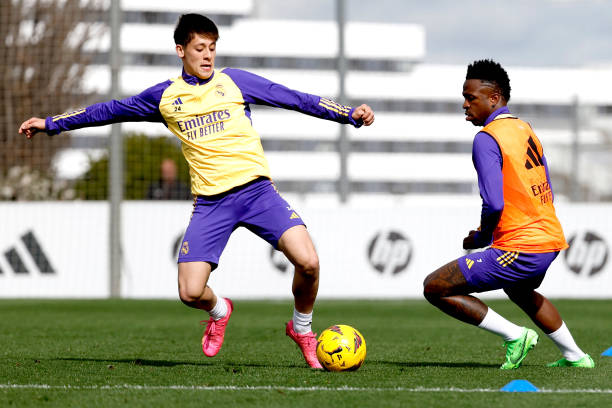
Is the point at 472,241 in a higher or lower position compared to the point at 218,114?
lower

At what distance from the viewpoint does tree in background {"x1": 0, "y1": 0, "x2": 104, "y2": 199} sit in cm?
1585

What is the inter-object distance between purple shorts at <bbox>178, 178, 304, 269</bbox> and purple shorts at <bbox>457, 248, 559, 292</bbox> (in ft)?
3.59

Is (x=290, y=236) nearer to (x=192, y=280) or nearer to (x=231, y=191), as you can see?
(x=231, y=191)

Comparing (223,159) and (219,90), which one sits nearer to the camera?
(223,159)

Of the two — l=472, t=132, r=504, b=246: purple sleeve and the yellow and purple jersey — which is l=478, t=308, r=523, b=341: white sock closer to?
l=472, t=132, r=504, b=246: purple sleeve

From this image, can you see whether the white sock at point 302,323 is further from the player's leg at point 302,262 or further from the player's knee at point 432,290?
the player's knee at point 432,290

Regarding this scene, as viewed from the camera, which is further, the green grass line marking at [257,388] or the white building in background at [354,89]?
the white building in background at [354,89]

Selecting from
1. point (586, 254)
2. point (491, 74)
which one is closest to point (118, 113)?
point (491, 74)

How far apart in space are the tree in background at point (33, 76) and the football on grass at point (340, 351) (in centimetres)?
1042

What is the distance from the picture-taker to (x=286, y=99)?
6234mm

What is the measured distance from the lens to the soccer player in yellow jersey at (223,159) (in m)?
6.12

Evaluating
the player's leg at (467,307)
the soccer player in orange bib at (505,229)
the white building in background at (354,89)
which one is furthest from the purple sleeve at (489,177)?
the white building in background at (354,89)

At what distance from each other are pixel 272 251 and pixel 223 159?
8247mm

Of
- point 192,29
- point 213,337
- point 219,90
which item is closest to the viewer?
point 192,29
